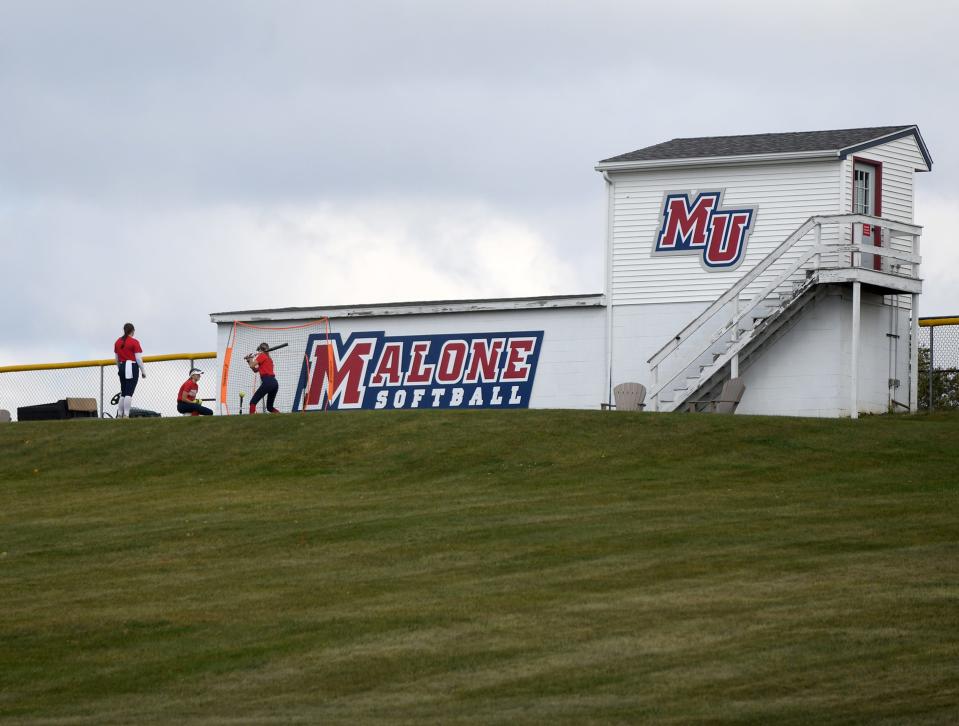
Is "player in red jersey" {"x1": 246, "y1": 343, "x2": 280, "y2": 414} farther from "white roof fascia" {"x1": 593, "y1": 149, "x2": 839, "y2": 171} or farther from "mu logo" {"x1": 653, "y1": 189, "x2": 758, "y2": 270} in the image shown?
"mu logo" {"x1": 653, "y1": 189, "x2": 758, "y2": 270}

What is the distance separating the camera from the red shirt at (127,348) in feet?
112

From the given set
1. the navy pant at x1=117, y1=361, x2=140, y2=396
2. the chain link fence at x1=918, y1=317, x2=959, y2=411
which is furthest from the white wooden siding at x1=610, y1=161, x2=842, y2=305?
the navy pant at x1=117, y1=361, x2=140, y2=396

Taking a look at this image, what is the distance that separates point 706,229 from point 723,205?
2.03 ft

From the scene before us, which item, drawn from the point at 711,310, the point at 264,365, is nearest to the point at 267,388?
the point at 264,365

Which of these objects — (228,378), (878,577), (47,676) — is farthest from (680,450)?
(228,378)

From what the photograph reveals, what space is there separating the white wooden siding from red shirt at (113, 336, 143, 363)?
10057mm

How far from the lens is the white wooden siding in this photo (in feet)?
117

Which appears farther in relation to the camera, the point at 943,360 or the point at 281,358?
the point at 281,358

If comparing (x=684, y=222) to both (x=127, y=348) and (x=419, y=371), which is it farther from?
(x=127, y=348)

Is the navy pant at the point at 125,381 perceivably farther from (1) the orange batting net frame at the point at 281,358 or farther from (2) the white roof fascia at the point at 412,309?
(2) the white roof fascia at the point at 412,309

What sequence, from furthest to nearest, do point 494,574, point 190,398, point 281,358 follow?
point 281,358 → point 190,398 → point 494,574

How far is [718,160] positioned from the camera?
36188 millimetres

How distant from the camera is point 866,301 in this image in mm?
35312

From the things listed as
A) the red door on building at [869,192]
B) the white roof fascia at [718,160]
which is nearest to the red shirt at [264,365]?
the white roof fascia at [718,160]
